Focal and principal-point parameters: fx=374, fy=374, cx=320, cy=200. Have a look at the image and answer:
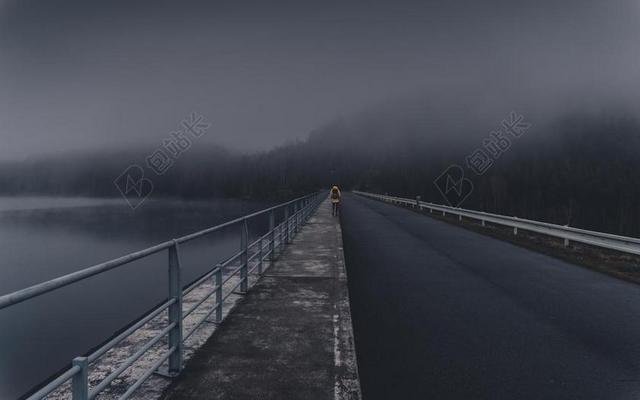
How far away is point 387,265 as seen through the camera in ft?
33.2

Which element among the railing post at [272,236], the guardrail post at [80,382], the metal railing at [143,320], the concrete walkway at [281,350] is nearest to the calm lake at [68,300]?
the railing post at [272,236]

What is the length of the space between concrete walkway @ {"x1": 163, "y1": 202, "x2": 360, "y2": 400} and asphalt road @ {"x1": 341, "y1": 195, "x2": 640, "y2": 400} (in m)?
0.33

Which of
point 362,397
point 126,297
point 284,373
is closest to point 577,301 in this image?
point 362,397

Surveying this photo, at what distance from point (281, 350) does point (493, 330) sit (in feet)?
10.5

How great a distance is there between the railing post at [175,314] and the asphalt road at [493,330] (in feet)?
6.60

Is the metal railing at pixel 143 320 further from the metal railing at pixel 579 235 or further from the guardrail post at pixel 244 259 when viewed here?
the metal railing at pixel 579 235

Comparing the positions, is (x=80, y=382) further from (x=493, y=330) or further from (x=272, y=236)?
(x=272, y=236)

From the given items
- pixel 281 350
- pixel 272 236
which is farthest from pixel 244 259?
pixel 272 236

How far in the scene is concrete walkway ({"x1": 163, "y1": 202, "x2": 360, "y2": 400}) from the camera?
370 cm

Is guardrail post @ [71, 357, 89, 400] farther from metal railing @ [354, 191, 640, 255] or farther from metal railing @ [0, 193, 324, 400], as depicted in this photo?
metal railing @ [354, 191, 640, 255]

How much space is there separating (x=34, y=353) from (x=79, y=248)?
4999 cm

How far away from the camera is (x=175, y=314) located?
4.07 meters

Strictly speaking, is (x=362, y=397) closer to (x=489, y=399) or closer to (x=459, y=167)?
(x=489, y=399)

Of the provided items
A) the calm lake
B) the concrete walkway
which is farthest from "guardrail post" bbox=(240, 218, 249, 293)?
the calm lake
